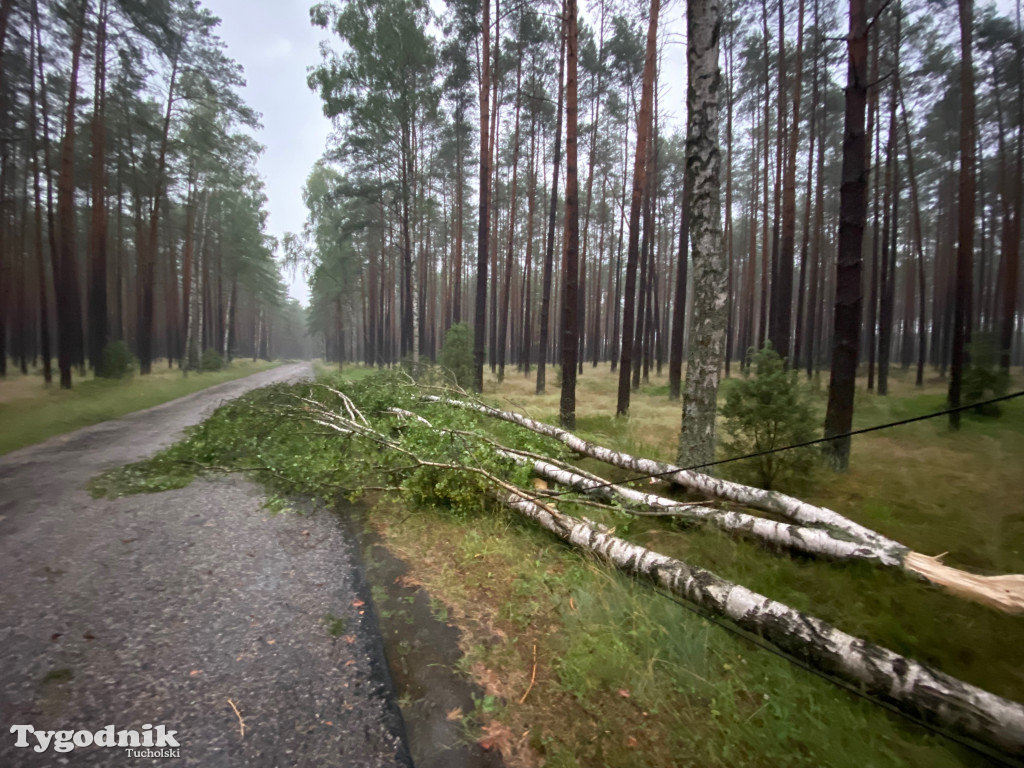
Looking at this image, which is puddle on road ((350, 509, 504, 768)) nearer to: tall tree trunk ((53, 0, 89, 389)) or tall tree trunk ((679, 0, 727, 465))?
tall tree trunk ((679, 0, 727, 465))

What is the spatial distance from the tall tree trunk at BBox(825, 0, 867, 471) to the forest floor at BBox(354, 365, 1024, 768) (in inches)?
67.1

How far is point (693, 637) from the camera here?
279 centimetres

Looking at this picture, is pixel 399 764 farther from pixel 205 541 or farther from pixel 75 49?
pixel 75 49

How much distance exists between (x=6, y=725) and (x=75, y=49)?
20.0 metres

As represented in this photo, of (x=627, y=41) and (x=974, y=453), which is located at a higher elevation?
(x=627, y=41)

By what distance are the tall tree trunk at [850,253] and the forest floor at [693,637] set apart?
1.70m

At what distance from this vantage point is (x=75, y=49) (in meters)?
13.6

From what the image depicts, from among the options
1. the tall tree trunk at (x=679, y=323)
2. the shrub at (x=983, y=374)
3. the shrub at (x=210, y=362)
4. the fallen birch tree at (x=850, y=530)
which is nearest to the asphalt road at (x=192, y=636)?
the fallen birch tree at (x=850, y=530)

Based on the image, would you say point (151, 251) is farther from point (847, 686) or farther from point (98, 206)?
point (847, 686)

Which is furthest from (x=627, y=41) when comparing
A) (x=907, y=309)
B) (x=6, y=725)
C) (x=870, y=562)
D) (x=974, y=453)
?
(x=907, y=309)

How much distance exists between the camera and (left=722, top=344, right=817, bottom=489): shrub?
5.47m

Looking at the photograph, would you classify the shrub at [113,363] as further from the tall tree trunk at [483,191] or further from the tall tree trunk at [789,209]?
the tall tree trunk at [789,209]

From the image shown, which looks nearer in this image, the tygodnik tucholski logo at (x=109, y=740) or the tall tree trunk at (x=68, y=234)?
the tygodnik tucholski logo at (x=109, y=740)

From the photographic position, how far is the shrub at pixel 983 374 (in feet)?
36.0
